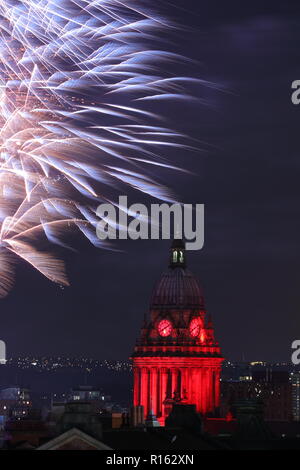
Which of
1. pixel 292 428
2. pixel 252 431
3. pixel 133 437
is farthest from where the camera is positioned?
pixel 292 428
